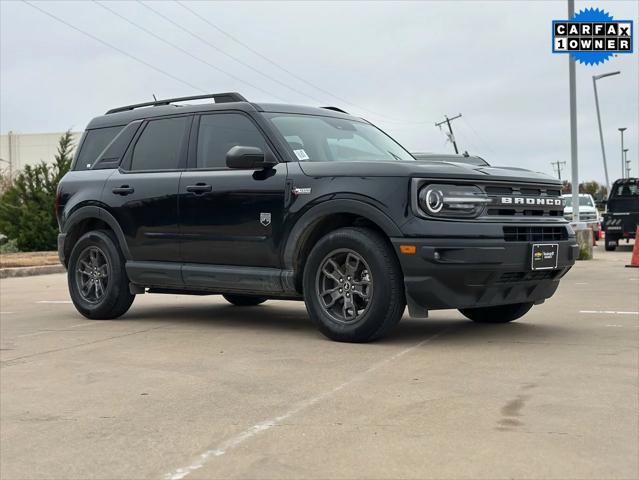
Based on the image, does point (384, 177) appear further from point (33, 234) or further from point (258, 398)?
point (33, 234)

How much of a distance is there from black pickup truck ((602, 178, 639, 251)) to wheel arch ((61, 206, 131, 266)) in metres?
17.3

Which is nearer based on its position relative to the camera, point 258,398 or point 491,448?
point 491,448

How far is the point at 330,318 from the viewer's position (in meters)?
6.18

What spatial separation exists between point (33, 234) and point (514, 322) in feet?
52.4

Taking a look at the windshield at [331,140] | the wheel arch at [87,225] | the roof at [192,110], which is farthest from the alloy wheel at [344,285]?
the wheel arch at [87,225]

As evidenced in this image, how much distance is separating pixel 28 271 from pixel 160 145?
8.71m

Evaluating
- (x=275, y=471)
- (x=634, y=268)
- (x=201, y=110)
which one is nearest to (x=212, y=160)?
(x=201, y=110)

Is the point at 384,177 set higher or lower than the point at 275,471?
higher

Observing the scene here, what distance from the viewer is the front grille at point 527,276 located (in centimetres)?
602

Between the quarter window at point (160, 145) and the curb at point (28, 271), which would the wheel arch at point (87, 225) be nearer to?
the quarter window at point (160, 145)

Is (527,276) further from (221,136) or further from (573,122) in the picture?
(573,122)

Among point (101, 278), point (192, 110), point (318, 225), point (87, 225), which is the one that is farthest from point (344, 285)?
point (87, 225)

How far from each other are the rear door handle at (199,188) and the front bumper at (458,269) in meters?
1.88

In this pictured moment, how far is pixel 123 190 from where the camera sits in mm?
7680
